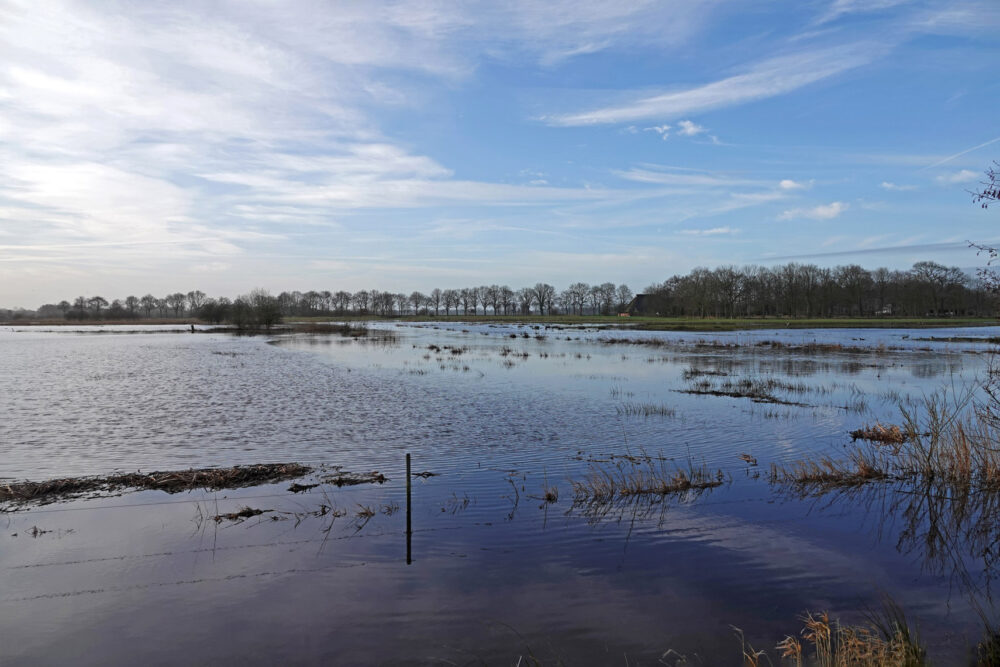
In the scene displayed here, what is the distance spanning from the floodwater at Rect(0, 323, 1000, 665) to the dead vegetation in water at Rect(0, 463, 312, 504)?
54cm

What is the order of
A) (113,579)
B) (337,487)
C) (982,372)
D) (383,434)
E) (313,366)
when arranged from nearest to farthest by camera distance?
(113,579) < (337,487) < (383,434) < (982,372) < (313,366)

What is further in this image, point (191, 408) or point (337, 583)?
point (191, 408)

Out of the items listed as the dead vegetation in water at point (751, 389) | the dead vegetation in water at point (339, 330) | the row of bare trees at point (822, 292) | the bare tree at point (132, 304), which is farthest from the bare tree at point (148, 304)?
the dead vegetation in water at point (751, 389)

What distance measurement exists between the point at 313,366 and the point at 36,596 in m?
30.2

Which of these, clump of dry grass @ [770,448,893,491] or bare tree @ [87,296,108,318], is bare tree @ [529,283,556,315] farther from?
clump of dry grass @ [770,448,893,491]

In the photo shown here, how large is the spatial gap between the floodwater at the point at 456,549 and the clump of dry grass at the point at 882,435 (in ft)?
1.92

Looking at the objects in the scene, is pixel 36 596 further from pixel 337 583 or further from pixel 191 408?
pixel 191 408

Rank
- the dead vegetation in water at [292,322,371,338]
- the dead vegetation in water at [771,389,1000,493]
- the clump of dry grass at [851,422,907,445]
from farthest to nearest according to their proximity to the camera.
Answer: the dead vegetation in water at [292,322,371,338], the clump of dry grass at [851,422,907,445], the dead vegetation in water at [771,389,1000,493]

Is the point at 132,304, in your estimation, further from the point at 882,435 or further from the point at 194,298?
the point at 882,435

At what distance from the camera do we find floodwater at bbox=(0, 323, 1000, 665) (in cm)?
652

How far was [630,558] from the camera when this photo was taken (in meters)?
8.56

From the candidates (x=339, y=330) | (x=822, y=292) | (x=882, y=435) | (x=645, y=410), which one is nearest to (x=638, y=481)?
(x=882, y=435)

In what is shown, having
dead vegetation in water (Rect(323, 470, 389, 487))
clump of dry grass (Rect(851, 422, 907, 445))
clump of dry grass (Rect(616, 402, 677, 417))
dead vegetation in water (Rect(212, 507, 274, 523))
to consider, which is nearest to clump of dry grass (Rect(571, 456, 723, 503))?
dead vegetation in water (Rect(323, 470, 389, 487))

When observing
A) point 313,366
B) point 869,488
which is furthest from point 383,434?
point 313,366
